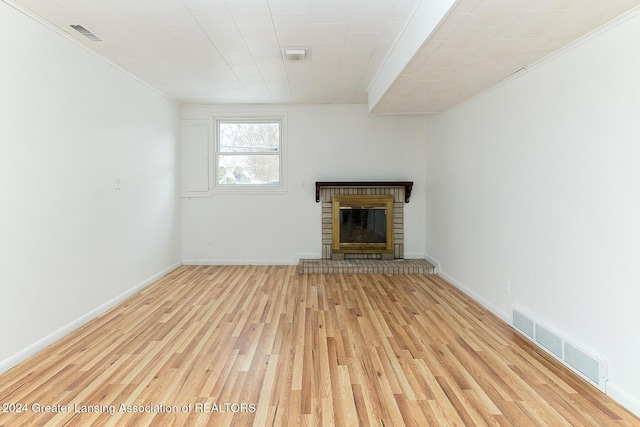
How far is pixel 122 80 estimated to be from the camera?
12.5 ft

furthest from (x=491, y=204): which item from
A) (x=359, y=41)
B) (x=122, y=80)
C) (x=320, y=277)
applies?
(x=122, y=80)

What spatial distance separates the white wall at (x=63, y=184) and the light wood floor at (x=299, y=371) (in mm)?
308

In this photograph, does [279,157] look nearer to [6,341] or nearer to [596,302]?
[6,341]

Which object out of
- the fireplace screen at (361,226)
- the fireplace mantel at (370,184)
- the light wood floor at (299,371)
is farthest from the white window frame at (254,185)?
the light wood floor at (299,371)

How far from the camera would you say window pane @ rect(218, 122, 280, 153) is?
5.70m

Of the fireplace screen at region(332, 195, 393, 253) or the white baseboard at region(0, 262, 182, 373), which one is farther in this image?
the fireplace screen at region(332, 195, 393, 253)

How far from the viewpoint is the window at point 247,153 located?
18.7 ft

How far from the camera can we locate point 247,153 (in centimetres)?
571

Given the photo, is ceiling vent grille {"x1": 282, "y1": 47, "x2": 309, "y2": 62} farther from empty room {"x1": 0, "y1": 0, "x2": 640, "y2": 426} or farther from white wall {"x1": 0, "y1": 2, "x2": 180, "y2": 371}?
white wall {"x1": 0, "y1": 2, "x2": 180, "y2": 371}

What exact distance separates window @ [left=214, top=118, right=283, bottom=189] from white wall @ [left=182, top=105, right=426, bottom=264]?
21cm

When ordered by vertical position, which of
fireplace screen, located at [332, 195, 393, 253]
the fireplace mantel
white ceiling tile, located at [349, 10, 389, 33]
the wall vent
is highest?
white ceiling tile, located at [349, 10, 389, 33]

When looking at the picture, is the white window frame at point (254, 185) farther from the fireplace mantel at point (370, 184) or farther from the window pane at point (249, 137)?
the fireplace mantel at point (370, 184)

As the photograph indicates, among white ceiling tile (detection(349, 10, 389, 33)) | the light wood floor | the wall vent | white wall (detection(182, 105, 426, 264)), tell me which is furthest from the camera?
white wall (detection(182, 105, 426, 264))

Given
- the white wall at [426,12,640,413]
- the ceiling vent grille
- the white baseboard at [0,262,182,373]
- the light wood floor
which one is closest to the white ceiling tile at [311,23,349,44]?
the ceiling vent grille
